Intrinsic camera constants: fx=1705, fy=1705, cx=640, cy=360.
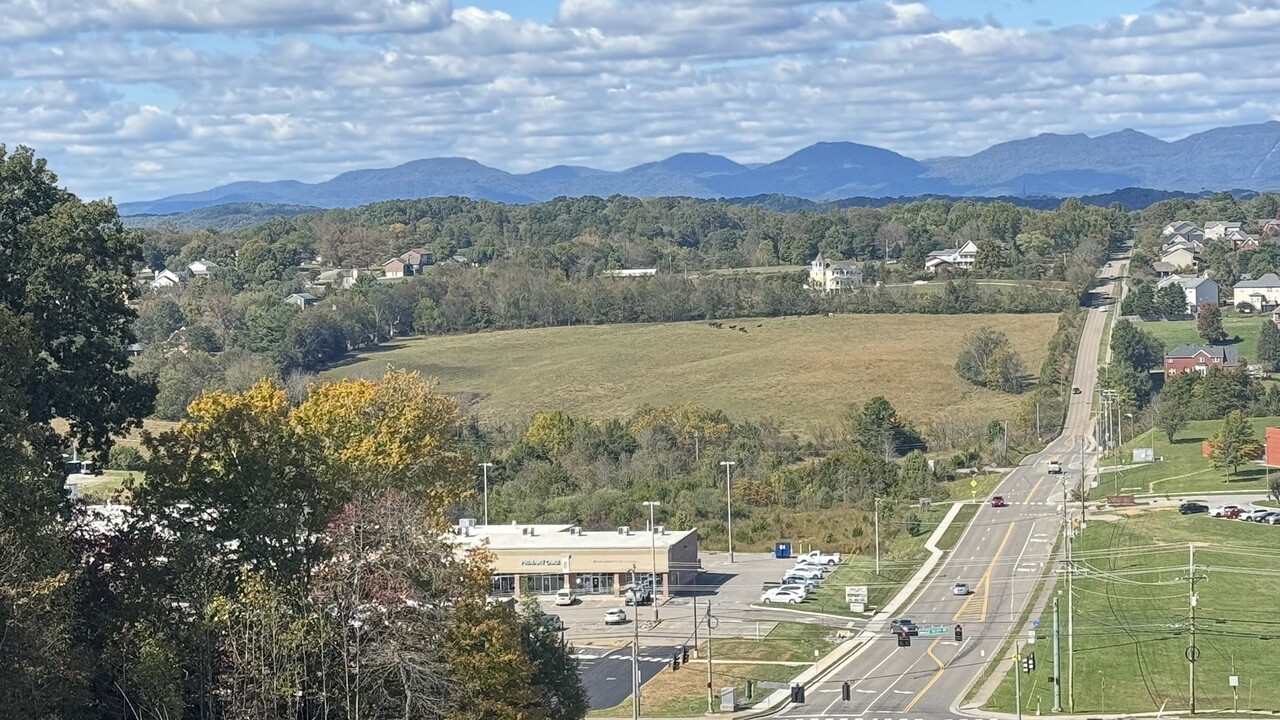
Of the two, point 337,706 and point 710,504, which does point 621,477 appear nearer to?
point 710,504

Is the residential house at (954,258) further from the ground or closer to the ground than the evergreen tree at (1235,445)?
further from the ground

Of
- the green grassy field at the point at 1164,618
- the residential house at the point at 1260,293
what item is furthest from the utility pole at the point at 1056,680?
the residential house at the point at 1260,293

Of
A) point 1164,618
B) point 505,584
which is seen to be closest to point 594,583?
point 505,584

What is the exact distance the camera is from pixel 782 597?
223 feet

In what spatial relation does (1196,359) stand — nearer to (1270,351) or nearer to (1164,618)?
(1270,351)

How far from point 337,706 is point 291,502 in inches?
170

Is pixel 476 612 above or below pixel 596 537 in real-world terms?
above

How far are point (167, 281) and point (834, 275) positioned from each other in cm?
7145

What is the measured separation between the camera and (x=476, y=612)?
3428 cm

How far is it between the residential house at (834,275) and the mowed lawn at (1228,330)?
3579cm

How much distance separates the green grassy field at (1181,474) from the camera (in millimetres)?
84438

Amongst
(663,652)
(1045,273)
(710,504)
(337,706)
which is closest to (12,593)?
(337,706)

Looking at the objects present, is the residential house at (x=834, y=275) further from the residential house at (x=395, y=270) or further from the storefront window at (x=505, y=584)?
the storefront window at (x=505, y=584)

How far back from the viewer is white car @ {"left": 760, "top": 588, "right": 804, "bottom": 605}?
67581mm
